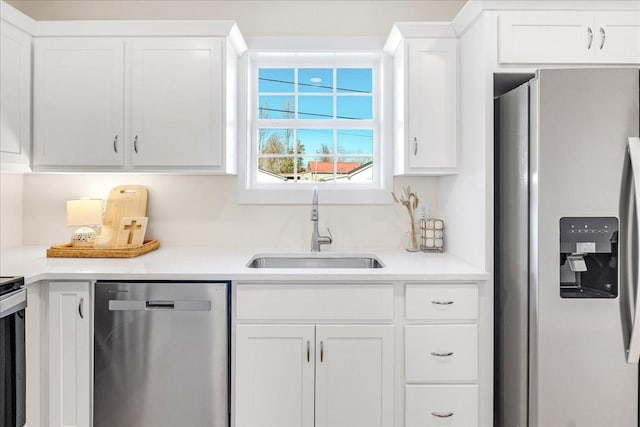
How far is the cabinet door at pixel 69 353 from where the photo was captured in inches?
77.3

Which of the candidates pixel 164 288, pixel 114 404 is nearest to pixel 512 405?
pixel 164 288

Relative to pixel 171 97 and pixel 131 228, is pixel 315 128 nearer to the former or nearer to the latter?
pixel 171 97

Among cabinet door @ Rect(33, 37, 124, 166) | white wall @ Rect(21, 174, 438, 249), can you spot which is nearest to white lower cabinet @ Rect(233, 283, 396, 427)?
white wall @ Rect(21, 174, 438, 249)

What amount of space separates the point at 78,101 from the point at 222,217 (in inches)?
39.9

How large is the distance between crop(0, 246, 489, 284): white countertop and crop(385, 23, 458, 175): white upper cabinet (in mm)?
562

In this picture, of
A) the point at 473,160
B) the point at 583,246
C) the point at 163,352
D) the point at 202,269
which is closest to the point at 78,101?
the point at 202,269

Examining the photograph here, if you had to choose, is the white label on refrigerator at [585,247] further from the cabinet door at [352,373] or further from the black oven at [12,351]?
the black oven at [12,351]

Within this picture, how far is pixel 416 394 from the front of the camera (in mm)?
1994

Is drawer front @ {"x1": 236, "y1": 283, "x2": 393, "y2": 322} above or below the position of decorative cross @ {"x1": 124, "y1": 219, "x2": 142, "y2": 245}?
below

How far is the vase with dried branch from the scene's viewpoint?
2.67 metres

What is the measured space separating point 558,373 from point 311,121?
192 centimetres

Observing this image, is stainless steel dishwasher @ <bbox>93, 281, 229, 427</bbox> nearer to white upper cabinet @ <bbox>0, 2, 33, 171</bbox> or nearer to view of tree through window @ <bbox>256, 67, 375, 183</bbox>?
white upper cabinet @ <bbox>0, 2, 33, 171</bbox>

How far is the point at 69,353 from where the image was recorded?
1.97 metres

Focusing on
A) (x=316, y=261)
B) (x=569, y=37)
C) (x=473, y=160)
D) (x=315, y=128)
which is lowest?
(x=316, y=261)
